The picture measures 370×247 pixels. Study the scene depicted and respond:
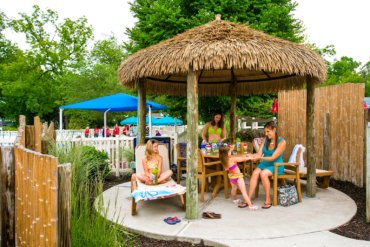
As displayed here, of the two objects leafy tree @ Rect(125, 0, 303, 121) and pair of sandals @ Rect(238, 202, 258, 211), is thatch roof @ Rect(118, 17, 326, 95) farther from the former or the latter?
leafy tree @ Rect(125, 0, 303, 121)

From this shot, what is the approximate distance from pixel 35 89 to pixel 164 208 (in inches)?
1013

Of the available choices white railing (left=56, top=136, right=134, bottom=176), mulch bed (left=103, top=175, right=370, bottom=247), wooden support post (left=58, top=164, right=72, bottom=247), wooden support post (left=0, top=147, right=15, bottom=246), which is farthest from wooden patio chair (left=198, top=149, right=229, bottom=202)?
wooden support post (left=58, top=164, right=72, bottom=247)

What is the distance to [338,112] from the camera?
7691 mm

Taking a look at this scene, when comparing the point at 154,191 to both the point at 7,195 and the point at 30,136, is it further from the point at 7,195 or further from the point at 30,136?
the point at 7,195

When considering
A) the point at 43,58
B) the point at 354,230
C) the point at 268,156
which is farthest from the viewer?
the point at 43,58

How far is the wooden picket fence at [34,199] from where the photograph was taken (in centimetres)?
224

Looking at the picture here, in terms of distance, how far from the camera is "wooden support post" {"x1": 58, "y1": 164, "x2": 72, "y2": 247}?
7.38ft

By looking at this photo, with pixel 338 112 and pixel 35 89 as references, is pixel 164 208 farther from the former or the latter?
pixel 35 89

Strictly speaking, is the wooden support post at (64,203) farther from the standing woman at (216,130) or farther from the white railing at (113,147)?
the white railing at (113,147)

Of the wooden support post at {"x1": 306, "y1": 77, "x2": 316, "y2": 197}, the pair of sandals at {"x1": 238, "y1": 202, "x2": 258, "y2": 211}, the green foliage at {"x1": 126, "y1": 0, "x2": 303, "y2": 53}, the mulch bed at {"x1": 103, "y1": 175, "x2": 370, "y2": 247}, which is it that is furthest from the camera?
the green foliage at {"x1": 126, "y1": 0, "x2": 303, "y2": 53}

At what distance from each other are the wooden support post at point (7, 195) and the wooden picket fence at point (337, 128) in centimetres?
665

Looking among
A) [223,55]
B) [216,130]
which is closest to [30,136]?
[223,55]

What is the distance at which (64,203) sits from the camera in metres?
2.29

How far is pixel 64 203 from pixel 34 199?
0.32 m
